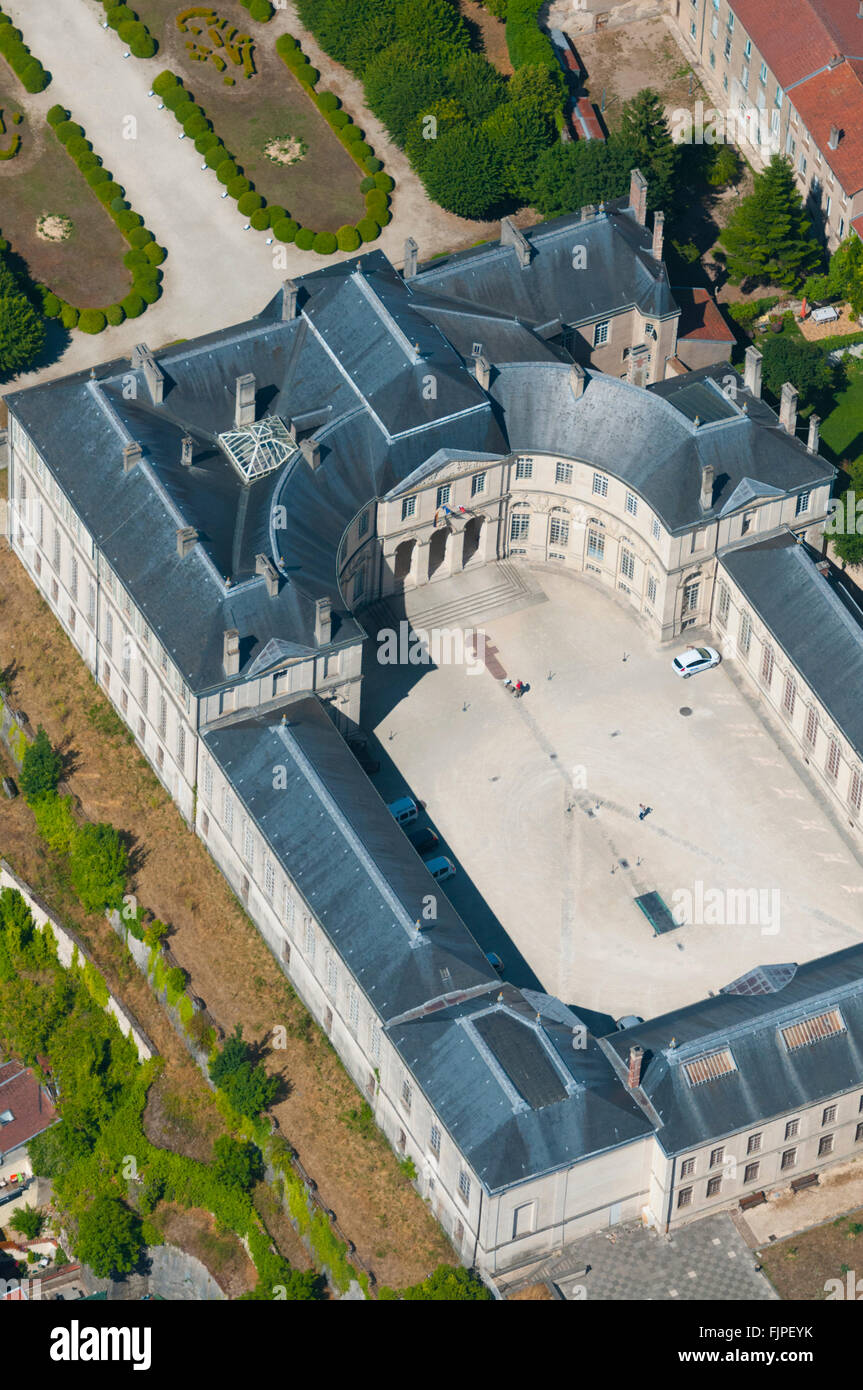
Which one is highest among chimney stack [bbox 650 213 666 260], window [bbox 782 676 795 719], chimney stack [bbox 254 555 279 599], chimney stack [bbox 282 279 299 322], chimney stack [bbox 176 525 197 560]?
chimney stack [bbox 650 213 666 260]

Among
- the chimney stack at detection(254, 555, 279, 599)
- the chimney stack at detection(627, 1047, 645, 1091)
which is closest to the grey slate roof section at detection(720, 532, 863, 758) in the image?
the chimney stack at detection(627, 1047, 645, 1091)

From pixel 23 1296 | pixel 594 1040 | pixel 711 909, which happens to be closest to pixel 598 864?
pixel 711 909

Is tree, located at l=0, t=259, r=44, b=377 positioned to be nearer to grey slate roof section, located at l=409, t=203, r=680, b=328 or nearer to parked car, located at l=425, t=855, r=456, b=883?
grey slate roof section, located at l=409, t=203, r=680, b=328

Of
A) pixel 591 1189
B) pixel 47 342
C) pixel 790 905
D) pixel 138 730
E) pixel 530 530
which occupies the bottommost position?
pixel 591 1189

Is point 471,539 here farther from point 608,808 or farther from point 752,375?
point 608,808

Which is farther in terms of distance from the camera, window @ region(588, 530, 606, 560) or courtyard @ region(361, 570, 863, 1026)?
window @ region(588, 530, 606, 560)

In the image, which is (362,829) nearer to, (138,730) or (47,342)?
(138,730)

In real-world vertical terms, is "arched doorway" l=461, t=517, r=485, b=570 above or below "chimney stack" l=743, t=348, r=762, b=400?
below
